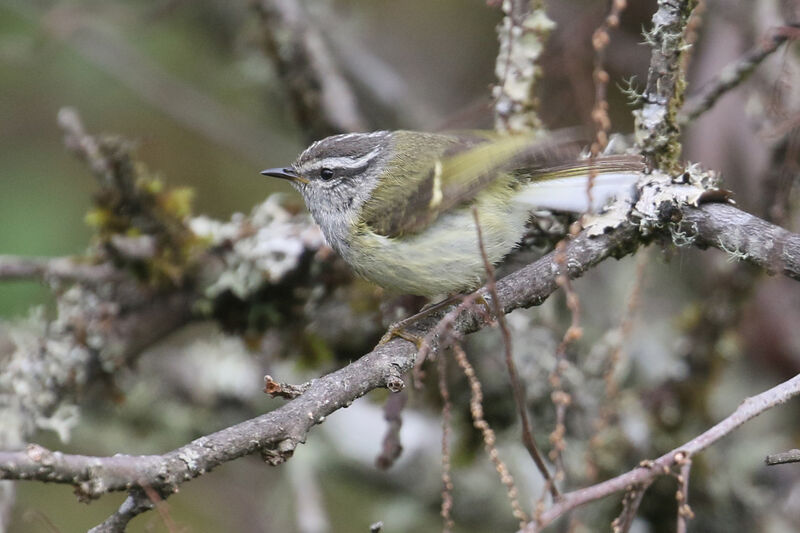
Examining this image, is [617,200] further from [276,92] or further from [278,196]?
[276,92]

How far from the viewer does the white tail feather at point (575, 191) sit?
2.52 m

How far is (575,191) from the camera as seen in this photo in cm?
270

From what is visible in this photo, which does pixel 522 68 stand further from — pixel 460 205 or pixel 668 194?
pixel 668 194

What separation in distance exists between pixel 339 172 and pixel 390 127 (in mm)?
2104

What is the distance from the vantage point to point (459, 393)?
3697mm

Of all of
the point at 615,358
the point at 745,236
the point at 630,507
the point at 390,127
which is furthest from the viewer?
the point at 390,127

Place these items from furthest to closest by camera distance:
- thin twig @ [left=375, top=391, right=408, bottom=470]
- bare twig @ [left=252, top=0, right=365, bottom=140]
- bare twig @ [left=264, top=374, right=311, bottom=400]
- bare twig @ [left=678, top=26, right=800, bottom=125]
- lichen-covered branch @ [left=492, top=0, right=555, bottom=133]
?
1. bare twig @ [left=252, top=0, right=365, bottom=140]
2. lichen-covered branch @ [left=492, top=0, right=555, bottom=133]
3. bare twig @ [left=678, top=26, right=800, bottom=125]
4. thin twig @ [left=375, top=391, right=408, bottom=470]
5. bare twig @ [left=264, top=374, right=311, bottom=400]

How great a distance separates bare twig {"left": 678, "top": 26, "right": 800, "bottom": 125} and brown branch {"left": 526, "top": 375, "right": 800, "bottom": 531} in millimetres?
1327

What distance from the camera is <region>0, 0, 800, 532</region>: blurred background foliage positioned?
376cm

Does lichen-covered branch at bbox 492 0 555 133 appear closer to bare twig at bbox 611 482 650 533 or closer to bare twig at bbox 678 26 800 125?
bare twig at bbox 678 26 800 125

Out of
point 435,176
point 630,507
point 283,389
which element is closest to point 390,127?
point 435,176

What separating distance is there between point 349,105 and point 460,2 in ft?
7.19

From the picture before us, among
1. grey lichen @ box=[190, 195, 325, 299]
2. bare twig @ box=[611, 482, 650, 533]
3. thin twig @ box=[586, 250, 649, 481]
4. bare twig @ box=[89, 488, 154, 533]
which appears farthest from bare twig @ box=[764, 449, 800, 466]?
grey lichen @ box=[190, 195, 325, 299]

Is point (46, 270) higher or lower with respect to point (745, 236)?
higher
